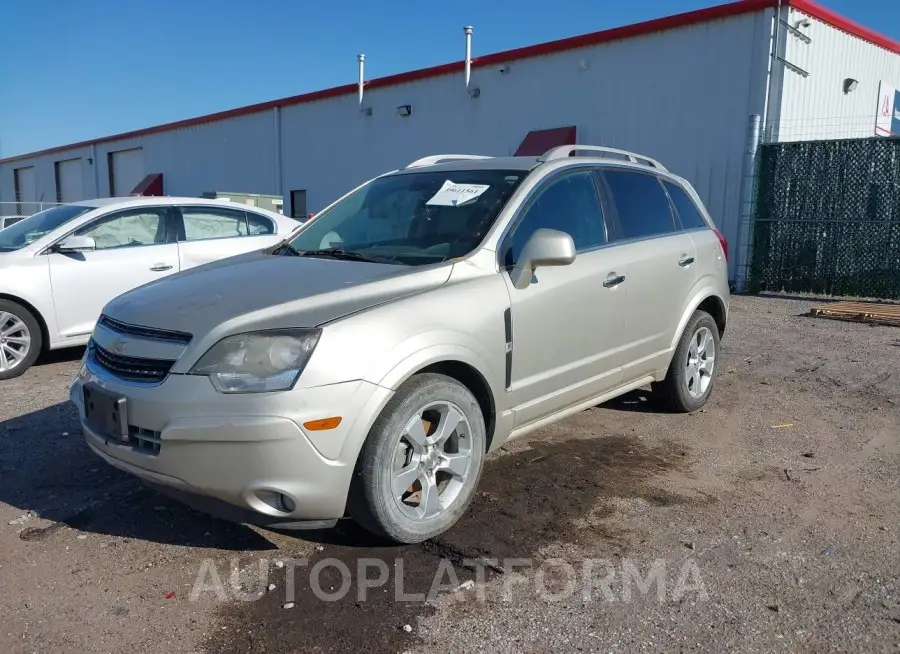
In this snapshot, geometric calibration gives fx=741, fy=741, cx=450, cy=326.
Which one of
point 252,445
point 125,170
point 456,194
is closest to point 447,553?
point 252,445

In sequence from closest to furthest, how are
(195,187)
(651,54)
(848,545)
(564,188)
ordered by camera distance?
1. (848,545)
2. (564,188)
3. (651,54)
4. (195,187)

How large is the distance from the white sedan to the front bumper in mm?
4248

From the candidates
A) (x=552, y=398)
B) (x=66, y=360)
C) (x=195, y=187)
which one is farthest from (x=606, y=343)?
(x=195, y=187)

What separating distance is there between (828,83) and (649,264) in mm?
11426

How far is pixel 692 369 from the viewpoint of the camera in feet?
17.9

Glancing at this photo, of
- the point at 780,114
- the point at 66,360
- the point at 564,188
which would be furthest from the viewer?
the point at 780,114

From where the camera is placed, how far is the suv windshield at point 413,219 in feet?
12.7

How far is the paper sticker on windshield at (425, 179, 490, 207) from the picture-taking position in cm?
411

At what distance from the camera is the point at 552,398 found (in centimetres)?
402

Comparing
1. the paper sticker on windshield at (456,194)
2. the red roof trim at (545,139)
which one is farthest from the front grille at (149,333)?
the red roof trim at (545,139)

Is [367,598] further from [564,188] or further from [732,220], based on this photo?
[732,220]

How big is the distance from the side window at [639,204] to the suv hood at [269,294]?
1.68m

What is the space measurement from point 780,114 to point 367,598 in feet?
40.9

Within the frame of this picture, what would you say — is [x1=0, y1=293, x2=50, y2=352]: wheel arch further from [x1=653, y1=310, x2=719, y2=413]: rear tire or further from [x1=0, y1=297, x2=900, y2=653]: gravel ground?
[x1=653, y1=310, x2=719, y2=413]: rear tire
